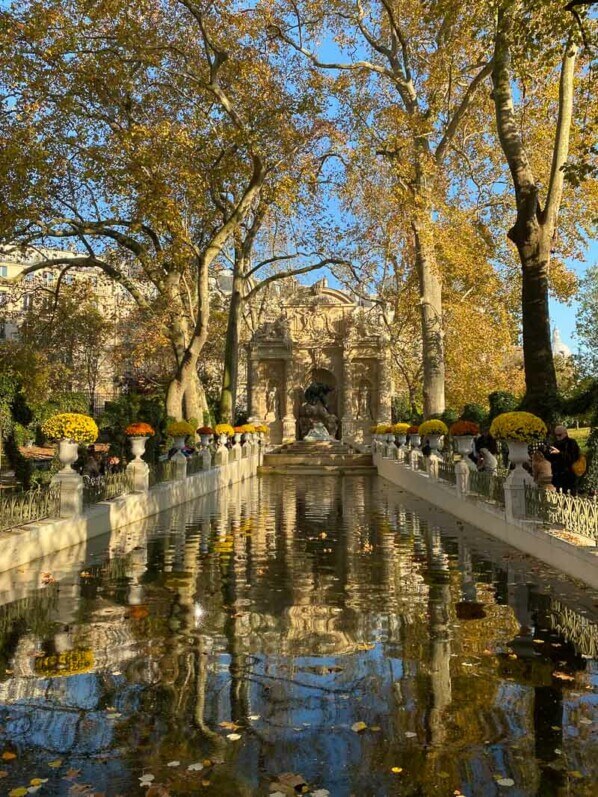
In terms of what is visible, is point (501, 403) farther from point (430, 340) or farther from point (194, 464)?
point (194, 464)

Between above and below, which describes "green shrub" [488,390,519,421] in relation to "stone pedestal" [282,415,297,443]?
above

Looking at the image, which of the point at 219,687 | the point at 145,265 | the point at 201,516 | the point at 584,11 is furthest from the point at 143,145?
the point at 219,687

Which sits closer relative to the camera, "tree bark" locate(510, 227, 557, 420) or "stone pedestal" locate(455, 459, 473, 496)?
"tree bark" locate(510, 227, 557, 420)

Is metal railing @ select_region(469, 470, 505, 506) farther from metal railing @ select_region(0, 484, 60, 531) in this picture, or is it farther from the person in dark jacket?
metal railing @ select_region(0, 484, 60, 531)

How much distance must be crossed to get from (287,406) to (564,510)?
36.0 metres

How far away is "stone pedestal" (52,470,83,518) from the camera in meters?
11.4

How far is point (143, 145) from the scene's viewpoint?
19.4 metres

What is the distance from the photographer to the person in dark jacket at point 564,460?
11281 millimetres

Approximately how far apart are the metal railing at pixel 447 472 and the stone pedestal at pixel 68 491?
8112 mm

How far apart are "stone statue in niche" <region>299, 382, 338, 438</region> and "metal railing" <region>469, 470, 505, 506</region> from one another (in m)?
25.3

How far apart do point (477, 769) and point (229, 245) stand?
30072 millimetres

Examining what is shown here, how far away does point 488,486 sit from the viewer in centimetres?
1348

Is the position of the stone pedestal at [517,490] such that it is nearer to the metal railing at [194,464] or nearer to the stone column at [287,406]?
the metal railing at [194,464]

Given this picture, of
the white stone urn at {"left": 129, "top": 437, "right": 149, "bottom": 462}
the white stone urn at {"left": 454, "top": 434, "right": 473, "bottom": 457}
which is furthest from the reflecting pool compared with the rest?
the white stone urn at {"left": 454, "top": 434, "right": 473, "bottom": 457}
